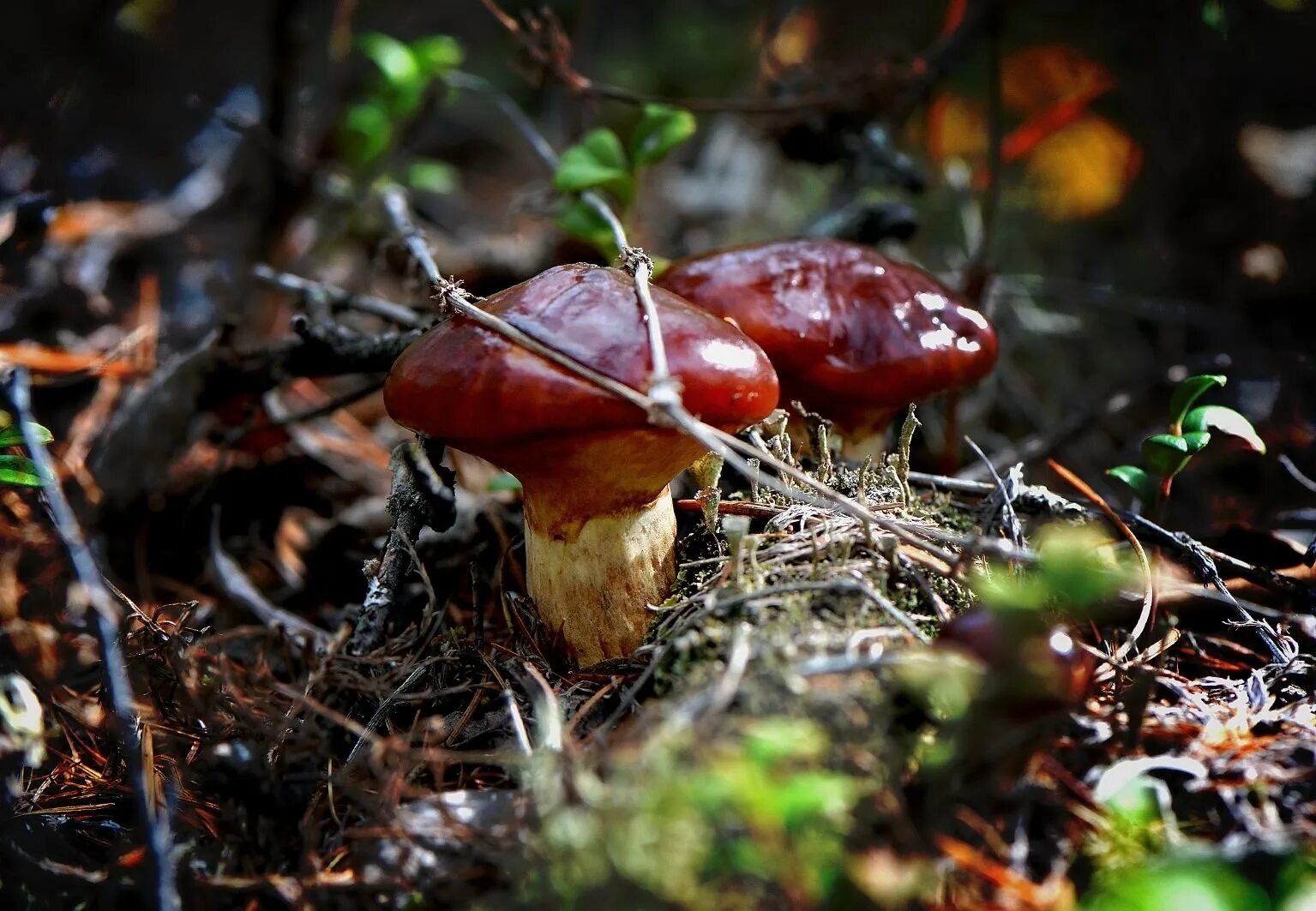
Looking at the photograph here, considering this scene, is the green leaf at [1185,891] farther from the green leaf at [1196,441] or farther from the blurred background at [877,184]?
the blurred background at [877,184]

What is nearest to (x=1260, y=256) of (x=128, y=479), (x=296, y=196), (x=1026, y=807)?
(x=1026, y=807)

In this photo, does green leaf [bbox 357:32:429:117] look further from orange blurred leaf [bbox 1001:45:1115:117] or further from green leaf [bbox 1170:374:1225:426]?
orange blurred leaf [bbox 1001:45:1115:117]

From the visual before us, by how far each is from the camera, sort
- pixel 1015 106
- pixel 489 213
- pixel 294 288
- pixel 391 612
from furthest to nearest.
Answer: pixel 489 213
pixel 1015 106
pixel 294 288
pixel 391 612

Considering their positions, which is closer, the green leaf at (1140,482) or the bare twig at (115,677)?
the bare twig at (115,677)

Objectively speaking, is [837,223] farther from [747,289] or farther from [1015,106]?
[1015,106]

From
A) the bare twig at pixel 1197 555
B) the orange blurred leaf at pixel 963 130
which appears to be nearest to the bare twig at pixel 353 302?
the bare twig at pixel 1197 555

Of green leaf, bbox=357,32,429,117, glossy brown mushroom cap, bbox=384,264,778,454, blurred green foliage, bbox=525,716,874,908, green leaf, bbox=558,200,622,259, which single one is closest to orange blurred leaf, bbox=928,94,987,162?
green leaf, bbox=357,32,429,117

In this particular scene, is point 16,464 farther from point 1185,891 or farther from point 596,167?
point 1185,891

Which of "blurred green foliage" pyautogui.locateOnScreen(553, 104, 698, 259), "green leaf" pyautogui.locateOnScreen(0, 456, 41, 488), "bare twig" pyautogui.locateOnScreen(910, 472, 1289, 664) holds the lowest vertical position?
"bare twig" pyautogui.locateOnScreen(910, 472, 1289, 664)
